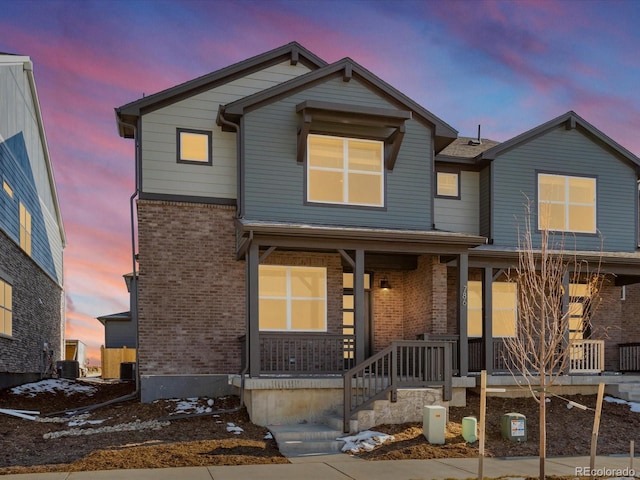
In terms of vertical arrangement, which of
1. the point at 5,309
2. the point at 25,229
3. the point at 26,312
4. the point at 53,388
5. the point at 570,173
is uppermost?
the point at 570,173

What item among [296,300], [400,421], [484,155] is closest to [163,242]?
[296,300]

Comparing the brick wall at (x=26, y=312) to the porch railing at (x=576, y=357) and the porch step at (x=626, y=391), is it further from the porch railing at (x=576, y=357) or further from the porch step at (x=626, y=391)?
the porch step at (x=626, y=391)

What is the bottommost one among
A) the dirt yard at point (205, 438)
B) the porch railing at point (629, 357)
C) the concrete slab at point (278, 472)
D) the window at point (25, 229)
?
the dirt yard at point (205, 438)

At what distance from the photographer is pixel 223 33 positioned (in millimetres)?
13156

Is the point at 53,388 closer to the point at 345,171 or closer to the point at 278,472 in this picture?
the point at 345,171

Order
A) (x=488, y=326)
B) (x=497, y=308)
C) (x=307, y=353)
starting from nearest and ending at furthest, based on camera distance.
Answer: (x=307, y=353) < (x=488, y=326) < (x=497, y=308)

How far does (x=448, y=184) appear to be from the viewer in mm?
17000

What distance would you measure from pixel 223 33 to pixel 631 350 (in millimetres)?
13841

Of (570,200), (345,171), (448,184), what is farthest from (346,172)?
(570,200)

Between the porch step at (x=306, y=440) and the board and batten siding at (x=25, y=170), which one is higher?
the board and batten siding at (x=25, y=170)

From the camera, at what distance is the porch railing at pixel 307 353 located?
41.5ft

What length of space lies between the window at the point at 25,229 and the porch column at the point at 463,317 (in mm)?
13527

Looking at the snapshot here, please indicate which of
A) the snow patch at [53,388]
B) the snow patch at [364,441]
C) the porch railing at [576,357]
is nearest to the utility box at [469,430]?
the snow patch at [364,441]

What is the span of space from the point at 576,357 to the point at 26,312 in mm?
16617
